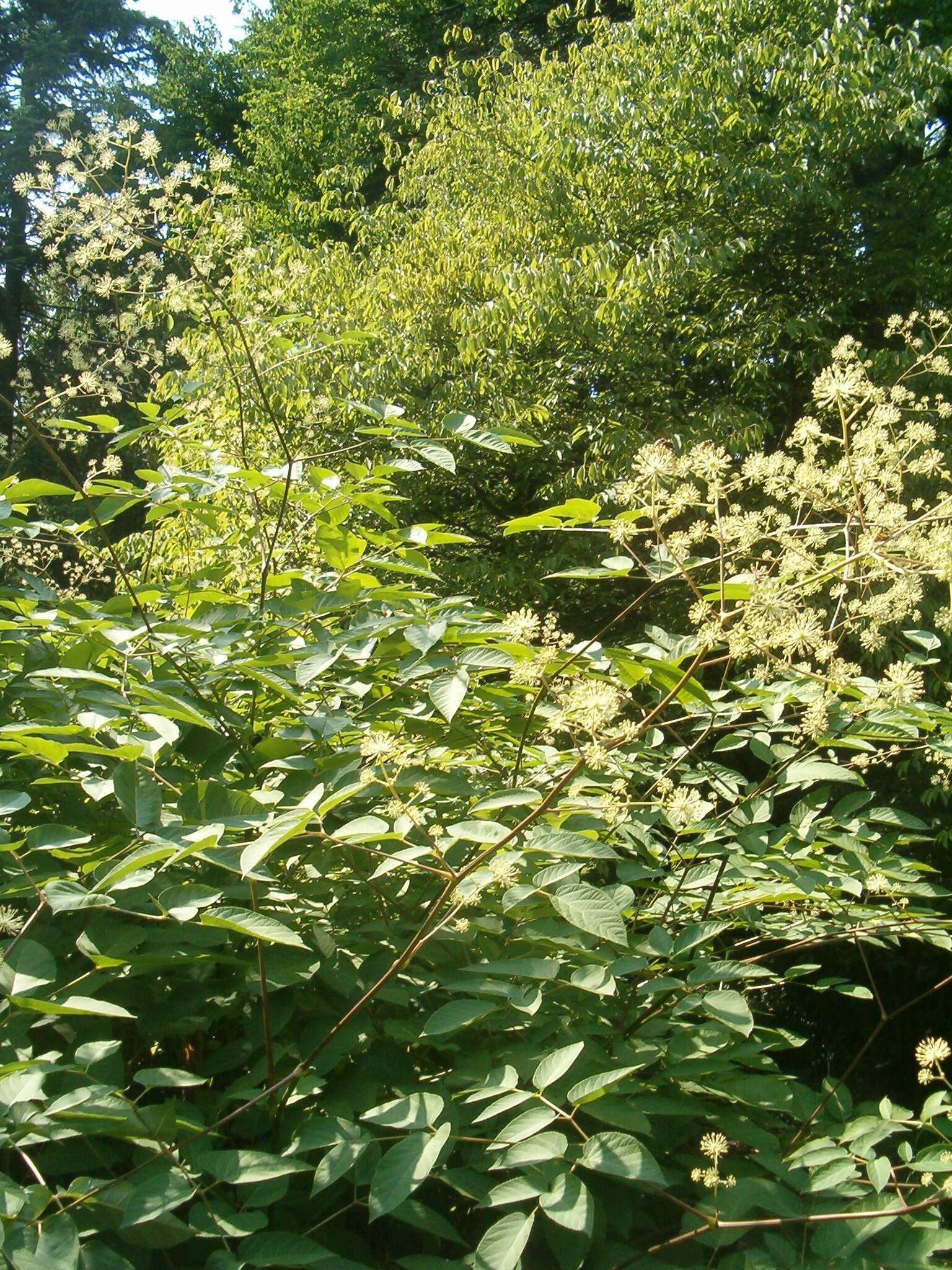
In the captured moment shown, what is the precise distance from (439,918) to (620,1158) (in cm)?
48

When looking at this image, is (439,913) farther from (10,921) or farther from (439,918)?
(10,921)

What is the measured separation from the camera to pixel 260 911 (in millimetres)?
1555

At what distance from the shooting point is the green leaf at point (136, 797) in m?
1.35

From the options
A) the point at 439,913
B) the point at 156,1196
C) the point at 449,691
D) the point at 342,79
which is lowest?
the point at 156,1196

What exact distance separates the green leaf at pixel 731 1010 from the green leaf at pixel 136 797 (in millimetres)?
757

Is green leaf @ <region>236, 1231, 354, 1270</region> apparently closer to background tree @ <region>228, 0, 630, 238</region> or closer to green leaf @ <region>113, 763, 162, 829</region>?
green leaf @ <region>113, 763, 162, 829</region>

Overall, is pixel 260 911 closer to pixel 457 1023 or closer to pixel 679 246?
pixel 457 1023

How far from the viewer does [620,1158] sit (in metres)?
1.20

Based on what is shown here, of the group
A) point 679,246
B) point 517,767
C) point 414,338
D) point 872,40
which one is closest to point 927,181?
point 872,40

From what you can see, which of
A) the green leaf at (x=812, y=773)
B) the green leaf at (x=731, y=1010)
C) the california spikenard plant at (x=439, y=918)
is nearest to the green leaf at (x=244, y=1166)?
the california spikenard plant at (x=439, y=918)

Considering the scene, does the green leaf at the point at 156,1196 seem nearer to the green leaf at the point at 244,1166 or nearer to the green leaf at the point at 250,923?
the green leaf at the point at 244,1166

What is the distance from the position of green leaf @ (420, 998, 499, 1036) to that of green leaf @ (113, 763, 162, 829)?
0.41 metres

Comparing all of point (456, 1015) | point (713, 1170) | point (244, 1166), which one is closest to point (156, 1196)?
point (244, 1166)

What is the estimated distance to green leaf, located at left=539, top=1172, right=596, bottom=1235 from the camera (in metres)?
1.15
